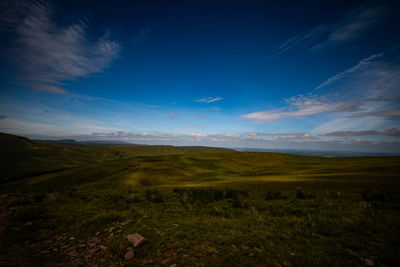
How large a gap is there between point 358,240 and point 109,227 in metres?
11.3

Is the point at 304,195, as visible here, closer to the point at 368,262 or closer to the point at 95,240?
the point at 368,262

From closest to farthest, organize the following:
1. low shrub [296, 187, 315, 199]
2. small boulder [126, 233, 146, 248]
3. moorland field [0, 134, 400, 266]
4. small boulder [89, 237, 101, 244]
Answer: moorland field [0, 134, 400, 266]
small boulder [126, 233, 146, 248]
small boulder [89, 237, 101, 244]
low shrub [296, 187, 315, 199]

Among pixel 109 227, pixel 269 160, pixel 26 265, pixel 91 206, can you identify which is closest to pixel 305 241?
pixel 109 227

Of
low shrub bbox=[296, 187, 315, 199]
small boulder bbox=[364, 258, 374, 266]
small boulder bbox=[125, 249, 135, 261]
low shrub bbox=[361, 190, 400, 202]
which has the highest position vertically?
low shrub bbox=[361, 190, 400, 202]

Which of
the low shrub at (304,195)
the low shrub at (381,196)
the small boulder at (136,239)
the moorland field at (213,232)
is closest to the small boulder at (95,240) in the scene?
the moorland field at (213,232)

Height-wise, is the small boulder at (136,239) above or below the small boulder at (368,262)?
below

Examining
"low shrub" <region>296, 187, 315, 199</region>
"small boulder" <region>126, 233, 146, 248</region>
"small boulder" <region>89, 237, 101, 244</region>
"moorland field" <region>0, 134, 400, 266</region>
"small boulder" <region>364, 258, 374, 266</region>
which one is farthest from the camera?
"low shrub" <region>296, 187, 315, 199</region>

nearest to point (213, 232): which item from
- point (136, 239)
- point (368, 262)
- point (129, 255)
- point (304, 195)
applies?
point (136, 239)

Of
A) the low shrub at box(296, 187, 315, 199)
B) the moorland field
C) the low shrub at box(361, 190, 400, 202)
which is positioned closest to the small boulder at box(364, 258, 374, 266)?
the moorland field

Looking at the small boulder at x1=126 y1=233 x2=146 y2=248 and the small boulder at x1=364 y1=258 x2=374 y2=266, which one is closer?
the small boulder at x1=364 y1=258 x2=374 y2=266

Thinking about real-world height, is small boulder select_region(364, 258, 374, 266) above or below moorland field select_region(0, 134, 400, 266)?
above

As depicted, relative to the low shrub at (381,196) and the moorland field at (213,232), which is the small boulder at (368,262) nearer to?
the moorland field at (213,232)

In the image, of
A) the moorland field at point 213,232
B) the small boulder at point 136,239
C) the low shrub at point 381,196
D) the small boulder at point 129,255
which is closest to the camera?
the moorland field at point 213,232

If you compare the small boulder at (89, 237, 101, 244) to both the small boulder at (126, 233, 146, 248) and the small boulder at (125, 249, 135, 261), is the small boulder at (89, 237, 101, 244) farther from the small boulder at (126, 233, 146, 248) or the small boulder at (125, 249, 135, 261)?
the small boulder at (125, 249, 135, 261)
